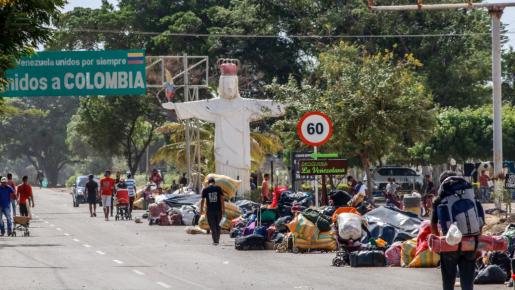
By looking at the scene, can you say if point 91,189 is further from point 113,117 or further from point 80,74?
point 113,117

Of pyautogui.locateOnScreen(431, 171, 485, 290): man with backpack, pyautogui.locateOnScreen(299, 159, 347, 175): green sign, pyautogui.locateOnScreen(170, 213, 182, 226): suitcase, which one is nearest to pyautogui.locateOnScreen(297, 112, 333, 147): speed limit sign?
pyautogui.locateOnScreen(299, 159, 347, 175): green sign

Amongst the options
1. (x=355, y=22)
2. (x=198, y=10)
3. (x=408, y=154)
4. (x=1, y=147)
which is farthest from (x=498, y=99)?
(x=1, y=147)

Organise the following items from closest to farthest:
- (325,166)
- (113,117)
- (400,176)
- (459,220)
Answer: (459,220) < (325,166) < (400,176) < (113,117)

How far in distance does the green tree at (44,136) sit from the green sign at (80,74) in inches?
3608

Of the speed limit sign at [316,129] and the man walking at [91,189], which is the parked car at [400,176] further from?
the speed limit sign at [316,129]

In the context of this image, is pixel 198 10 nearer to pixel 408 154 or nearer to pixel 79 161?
pixel 408 154

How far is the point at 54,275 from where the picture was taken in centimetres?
2131

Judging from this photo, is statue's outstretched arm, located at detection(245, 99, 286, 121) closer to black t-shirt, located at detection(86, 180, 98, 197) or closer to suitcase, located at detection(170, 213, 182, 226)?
suitcase, located at detection(170, 213, 182, 226)

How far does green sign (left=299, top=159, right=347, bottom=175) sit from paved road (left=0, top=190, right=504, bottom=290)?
253cm

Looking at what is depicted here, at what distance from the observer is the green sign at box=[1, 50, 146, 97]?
45.9 meters

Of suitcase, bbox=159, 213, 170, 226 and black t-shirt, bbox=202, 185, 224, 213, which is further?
suitcase, bbox=159, 213, 170, 226

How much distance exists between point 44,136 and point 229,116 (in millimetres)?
95655

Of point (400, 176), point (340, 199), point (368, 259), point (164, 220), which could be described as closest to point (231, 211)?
point (164, 220)

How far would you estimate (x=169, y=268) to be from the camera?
22.6m
